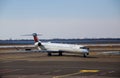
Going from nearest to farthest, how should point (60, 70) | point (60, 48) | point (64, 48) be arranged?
point (60, 70), point (64, 48), point (60, 48)

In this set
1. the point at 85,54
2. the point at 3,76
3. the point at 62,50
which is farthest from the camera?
the point at 62,50

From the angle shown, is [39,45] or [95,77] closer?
[95,77]

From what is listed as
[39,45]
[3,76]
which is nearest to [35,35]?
[39,45]

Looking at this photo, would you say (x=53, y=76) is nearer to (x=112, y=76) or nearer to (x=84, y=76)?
(x=84, y=76)

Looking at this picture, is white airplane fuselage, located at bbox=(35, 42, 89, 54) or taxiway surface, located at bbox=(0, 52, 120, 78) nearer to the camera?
taxiway surface, located at bbox=(0, 52, 120, 78)

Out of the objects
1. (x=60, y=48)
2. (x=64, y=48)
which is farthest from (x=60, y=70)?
(x=60, y=48)

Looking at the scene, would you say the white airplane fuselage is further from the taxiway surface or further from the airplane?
the taxiway surface

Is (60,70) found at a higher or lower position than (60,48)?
lower

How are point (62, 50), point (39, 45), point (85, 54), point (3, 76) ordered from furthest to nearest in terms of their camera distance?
point (39, 45) → point (62, 50) → point (85, 54) → point (3, 76)

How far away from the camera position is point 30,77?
22.0 meters

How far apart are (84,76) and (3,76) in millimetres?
6232

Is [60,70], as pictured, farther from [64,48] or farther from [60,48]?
[60,48]

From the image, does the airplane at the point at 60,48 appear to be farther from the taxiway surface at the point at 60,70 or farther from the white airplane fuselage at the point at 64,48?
the taxiway surface at the point at 60,70

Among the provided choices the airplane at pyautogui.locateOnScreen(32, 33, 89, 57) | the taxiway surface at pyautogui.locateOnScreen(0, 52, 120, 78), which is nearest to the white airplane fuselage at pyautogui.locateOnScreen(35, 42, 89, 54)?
the airplane at pyautogui.locateOnScreen(32, 33, 89, 57)
